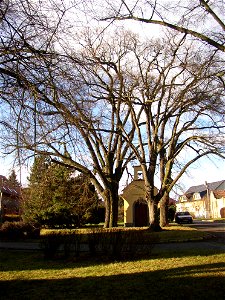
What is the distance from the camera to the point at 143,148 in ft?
84.9

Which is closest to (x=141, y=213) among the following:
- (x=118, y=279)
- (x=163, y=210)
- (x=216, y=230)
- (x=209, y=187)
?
(x=163, y=210)

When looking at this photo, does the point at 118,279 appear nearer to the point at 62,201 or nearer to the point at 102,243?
the point at 102,243

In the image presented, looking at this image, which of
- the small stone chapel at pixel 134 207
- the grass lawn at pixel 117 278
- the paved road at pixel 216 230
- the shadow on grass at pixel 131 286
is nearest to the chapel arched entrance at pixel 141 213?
the small stone chapel at pixel 134 207

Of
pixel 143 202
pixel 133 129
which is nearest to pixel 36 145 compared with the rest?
pixel 133 129

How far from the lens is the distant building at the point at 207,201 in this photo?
75.8m

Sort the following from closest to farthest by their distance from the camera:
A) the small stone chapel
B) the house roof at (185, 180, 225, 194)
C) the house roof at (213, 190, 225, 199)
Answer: the small stone chapel, the house roof at (213, 190, 225, 199), the house roof at (185, 180, 225, 194)

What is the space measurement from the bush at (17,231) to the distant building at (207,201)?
5166 centimetres

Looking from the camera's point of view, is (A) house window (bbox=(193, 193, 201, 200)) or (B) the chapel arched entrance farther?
(A) house window (bbox=(193, 193, 201, 200))

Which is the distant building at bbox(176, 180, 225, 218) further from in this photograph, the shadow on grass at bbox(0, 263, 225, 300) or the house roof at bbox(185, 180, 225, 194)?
the shadow on grass at bbox(0, 263, 225, 300)

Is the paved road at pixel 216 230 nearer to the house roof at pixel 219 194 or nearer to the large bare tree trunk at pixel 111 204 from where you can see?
the large bare tree trunk at pixel 111 204

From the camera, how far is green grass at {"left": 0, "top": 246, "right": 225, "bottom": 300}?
283 inches

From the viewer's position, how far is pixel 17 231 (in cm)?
2395

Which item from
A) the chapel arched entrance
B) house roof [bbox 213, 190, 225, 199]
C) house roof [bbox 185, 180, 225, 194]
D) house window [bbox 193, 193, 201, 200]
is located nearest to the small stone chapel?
the chapel arched entrance

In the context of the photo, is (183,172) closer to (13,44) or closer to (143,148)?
(143,148)
